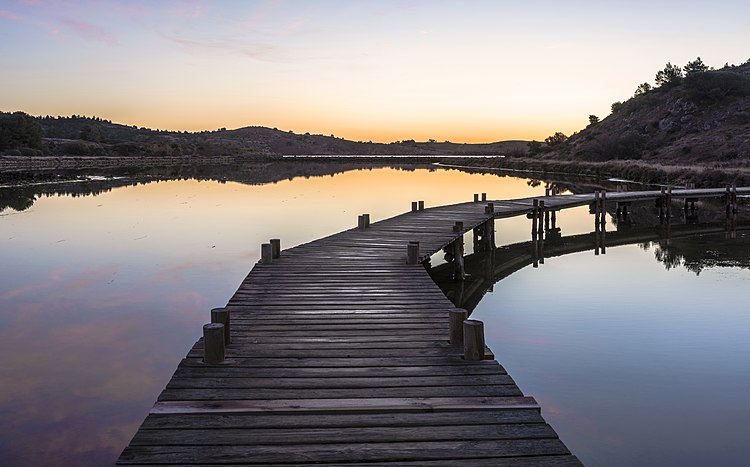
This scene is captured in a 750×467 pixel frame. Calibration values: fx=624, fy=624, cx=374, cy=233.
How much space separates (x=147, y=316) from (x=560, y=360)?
8.51 metres

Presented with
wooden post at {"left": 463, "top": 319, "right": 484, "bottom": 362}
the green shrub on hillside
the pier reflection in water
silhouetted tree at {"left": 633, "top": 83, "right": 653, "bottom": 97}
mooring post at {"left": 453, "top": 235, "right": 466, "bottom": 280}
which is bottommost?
the pier reflection in water

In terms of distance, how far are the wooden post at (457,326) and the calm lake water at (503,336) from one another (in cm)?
194

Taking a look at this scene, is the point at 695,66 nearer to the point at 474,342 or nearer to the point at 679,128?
the point at 679,128

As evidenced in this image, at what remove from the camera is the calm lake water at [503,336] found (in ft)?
26.0

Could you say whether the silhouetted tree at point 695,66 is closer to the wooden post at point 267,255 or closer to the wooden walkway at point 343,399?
the wooden post at point 267,255

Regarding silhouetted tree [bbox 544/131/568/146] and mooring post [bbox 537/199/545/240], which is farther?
silhouetted tree [bbox 544/131/568/146]

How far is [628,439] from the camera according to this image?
781 cm

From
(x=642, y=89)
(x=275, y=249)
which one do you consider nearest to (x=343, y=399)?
(x=275, y=249)

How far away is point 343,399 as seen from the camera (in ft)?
19.4

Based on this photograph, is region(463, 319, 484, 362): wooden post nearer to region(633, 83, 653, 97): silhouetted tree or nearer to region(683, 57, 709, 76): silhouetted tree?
region(683, 57, 709, 76): silhouetted tree

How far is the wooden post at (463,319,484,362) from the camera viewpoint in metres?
6.97

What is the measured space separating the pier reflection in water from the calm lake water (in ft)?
0.11

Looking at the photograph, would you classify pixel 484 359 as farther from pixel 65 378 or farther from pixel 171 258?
pixel 171 258

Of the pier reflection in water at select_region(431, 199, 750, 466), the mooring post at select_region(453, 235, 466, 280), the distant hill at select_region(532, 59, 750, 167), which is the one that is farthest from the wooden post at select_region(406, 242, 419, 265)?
the distant hill at select_region(532, 59, 750, 167)
